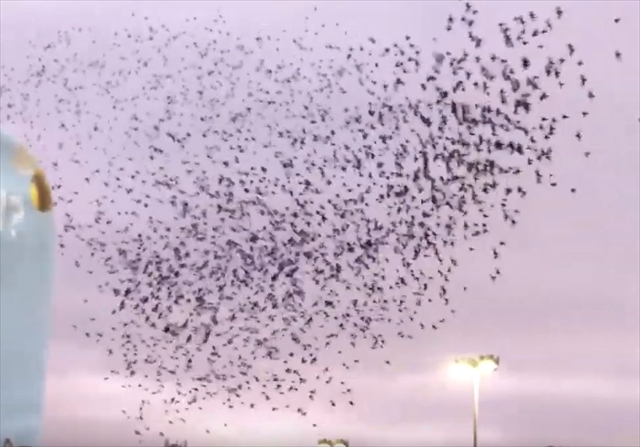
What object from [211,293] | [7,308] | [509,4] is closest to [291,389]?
[211,293]

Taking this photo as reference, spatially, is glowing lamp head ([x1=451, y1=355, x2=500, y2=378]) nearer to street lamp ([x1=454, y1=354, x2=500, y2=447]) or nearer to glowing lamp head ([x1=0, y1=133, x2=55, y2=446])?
street lamp ([x1=454, y1=354, x2=500, y2=447])

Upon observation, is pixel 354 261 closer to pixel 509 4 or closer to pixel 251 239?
pixel 251 239

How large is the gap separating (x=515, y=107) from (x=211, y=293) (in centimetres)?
285

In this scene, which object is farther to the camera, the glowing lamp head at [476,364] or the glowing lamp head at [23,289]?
the glowing lamp head at [476,364]

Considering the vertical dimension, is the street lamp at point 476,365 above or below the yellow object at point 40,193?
above

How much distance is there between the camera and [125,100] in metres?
7.94

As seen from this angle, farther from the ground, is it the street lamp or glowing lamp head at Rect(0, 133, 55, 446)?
the street lamp

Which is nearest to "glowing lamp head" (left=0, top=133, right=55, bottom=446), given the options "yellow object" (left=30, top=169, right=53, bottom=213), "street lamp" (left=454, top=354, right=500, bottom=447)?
"yellow object" (left=30, top=169, right=53, bottom=213)

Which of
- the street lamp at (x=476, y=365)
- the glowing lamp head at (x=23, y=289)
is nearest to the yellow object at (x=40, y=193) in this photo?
the glowing lamp head at (x=23, y=289)

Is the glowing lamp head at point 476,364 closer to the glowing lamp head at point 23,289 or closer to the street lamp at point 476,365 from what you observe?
the street lamp at point 476,365

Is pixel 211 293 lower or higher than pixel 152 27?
lower

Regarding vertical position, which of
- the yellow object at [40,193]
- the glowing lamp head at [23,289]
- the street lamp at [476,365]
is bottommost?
the glowing lamp head at [23,289]

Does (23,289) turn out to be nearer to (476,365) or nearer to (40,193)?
(40,193)

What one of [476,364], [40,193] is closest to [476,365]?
[476,364]
